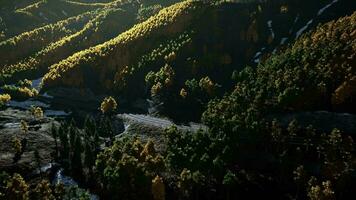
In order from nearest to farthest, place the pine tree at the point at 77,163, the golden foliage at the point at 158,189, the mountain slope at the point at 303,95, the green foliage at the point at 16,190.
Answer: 1. the green foliage at the point at 16,190
2. the golden foliage at the point at 158,189
3. the pine tree at the point at 77,163
4. the mountain slope at the point at 303,95

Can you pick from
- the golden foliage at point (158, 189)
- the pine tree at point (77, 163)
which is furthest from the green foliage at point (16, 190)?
the golden foliage at point (158, 189)

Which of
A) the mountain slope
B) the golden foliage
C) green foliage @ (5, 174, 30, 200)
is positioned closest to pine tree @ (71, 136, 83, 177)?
green foliage @ (5, 174, 30, 200)

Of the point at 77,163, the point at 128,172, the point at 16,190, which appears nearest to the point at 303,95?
the point at 128,172

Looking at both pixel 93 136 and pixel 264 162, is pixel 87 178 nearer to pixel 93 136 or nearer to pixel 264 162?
pixel 93 136

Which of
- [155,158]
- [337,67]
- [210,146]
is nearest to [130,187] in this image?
[155,158]

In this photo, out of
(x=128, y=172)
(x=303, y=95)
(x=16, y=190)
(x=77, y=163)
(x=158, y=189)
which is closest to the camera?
(x=16, y=190)

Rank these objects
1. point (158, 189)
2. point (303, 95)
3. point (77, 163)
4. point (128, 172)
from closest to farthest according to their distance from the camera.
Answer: point (158, 189), point (128, 172), point (77, 163), point (303, 95)

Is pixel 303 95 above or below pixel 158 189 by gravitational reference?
above

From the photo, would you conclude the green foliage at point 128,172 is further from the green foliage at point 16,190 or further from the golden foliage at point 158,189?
the green foliage at point 16,190

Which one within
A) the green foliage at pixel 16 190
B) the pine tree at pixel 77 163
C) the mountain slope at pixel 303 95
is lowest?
the green foliage at pixel 16 190

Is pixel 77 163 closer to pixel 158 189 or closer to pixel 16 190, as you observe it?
pixel 16 190

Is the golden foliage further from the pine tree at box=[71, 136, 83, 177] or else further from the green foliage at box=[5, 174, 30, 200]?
the green foliage at box=[5, 174, 30, 200]
